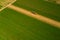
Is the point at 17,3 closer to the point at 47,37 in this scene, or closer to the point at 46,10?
the point at 46,10

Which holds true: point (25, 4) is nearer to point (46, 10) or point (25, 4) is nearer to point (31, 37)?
point (46, 10)

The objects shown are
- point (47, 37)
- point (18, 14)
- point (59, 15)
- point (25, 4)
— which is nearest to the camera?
point (47, 37)

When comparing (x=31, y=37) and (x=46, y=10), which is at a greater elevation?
Result: (x=46, y=10)

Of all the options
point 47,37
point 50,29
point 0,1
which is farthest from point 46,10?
point 0,1

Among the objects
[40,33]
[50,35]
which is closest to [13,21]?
[40,33]

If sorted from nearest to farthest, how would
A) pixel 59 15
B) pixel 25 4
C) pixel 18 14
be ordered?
pixel 59 15
pixel 18 14
pixel 25 4

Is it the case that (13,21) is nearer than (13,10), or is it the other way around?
(13,21)
